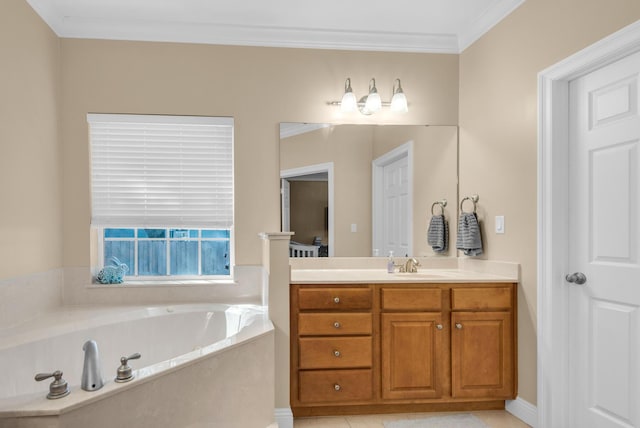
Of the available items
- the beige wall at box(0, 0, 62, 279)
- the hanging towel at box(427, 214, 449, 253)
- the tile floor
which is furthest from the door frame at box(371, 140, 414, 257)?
the beige wall at box(0, 0, 62, 279)

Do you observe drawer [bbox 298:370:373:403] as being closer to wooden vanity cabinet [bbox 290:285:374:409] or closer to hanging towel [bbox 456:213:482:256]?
wooden vanity cabinet [bbox 290:285:374:409]

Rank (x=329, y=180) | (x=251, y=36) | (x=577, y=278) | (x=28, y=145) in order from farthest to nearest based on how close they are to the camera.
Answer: (x=329, y=180)
(x=251, y=36)
(x=28, y=145)
(x=577, y=278)

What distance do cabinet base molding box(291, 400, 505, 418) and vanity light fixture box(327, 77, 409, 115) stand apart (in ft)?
6.36

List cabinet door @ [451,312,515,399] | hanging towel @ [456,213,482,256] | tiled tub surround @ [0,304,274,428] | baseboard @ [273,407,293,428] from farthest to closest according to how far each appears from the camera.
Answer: hanging towel @ [456,213,482,256]
cabinet door @ [451,312,515,399]
baseboard @ [273,407,293,428]
tiled tub surround @ [0,304,274,428]

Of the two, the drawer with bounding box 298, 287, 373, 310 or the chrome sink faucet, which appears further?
the chrome sink faucet

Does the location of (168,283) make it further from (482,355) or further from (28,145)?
(482,355)

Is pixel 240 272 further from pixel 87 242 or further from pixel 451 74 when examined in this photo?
pixel 451 74

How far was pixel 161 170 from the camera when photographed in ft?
10.8

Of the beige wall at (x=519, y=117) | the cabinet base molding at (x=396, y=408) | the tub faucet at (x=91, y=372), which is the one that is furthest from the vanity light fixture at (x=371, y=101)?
the tub faucet at (x=91, y=372)

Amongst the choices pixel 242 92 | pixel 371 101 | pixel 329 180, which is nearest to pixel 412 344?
pixel 329 180

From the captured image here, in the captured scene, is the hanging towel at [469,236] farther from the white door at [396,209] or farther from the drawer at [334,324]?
the drawer at [334,324]

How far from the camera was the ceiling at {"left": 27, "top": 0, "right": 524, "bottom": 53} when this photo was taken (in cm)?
293

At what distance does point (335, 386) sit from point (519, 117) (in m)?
1.89

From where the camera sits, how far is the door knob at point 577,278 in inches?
94.1
